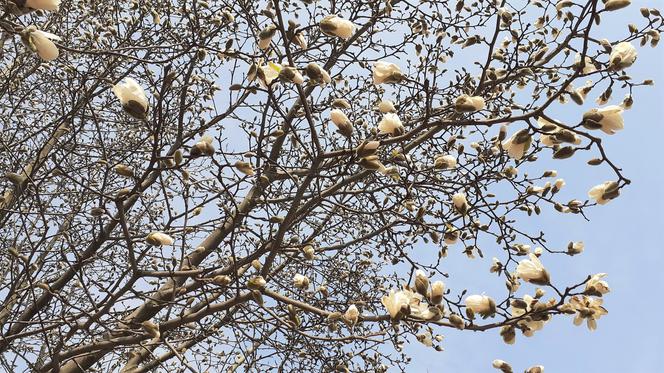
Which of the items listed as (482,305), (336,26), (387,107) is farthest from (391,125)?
(482,305)

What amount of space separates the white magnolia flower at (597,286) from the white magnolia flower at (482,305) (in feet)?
1.29

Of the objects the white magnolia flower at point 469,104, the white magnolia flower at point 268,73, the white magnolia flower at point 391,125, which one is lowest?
the white magnolia flower at point 268,73

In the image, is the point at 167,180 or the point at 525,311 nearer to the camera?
the point at 525,311

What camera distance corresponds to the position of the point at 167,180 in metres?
5.51

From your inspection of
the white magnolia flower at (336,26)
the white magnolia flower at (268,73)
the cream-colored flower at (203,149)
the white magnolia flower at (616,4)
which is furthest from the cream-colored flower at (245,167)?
the white magnolia flower at (616,4)

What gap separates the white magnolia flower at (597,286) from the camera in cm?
200

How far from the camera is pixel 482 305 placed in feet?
6.47

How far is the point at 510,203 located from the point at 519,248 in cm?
33

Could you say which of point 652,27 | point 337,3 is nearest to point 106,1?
point 337,3

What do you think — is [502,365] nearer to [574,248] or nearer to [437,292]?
[437,292]

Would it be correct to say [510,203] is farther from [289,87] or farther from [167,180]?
[167,180]

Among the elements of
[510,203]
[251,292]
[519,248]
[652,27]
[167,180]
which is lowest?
[251,292]

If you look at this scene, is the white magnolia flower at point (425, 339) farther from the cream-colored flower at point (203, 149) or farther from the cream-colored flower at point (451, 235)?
the cream-colored flower at point (203, 149)

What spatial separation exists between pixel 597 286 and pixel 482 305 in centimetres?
47
